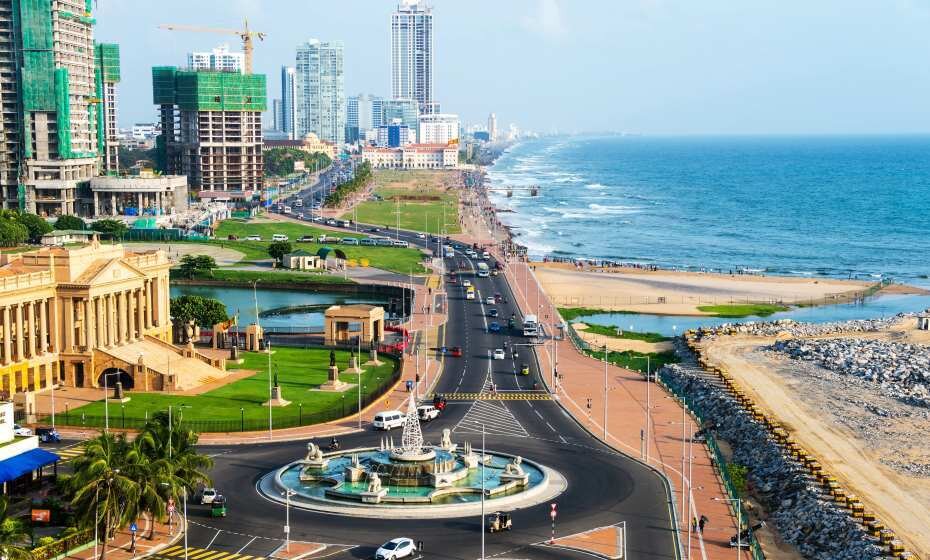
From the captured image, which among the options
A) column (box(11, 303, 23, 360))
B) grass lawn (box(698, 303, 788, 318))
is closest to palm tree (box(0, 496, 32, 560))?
column (box(11, 303, 23, 360))

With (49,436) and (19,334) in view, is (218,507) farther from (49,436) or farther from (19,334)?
(19,334)

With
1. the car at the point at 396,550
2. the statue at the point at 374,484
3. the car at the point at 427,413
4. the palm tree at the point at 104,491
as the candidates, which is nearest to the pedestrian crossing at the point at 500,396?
the car at the point at 427,413

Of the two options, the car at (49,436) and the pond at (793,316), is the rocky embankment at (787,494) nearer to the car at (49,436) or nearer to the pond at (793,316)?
the car at (49,436)

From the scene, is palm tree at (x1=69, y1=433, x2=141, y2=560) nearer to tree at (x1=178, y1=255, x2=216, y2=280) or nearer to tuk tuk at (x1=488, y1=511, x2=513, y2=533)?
tuk tuk at (x1=488, y1=511, x2=513, y2=533)

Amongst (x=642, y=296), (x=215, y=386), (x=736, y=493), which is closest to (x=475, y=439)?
(x=736, y=493)

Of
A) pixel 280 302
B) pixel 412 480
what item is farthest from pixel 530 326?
pixel 412 480

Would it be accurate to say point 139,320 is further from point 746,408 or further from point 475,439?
point 746,408
